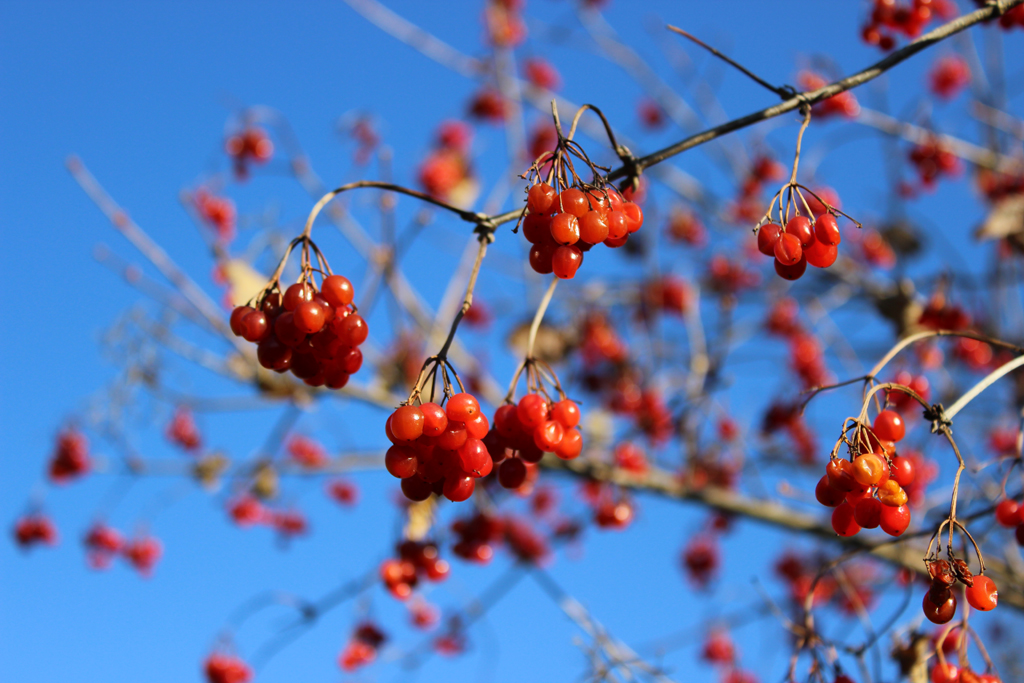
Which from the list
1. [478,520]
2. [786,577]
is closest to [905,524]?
[478,520]

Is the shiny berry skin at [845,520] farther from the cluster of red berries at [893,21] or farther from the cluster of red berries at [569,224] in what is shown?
the cluster of red berries at [893,21]

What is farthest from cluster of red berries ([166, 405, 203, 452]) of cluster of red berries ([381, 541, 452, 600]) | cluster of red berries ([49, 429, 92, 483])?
cluster of red berries ([381, 541, 452, 600])

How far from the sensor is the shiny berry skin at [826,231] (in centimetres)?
148

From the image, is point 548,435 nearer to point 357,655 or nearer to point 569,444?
point 569,444

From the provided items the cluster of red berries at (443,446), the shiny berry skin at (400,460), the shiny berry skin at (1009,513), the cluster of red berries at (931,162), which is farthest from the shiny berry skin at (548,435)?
the cluster of red berries at (931,162)

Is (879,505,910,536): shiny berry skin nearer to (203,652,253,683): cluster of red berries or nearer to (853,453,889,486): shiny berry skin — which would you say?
(853,453,889,486): shiny berry skin

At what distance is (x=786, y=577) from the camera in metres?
6.56

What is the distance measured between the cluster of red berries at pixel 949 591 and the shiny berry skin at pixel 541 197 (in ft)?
3.13

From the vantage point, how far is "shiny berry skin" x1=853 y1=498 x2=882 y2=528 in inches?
52.9

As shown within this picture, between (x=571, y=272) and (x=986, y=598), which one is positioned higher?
(x=571, y=272)

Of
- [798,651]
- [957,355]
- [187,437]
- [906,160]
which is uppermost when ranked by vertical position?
[906,160]

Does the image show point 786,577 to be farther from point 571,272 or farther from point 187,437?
point 571,272

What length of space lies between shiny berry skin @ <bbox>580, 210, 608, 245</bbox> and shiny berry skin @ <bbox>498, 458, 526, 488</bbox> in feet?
1.87

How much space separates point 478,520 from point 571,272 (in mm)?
1717
